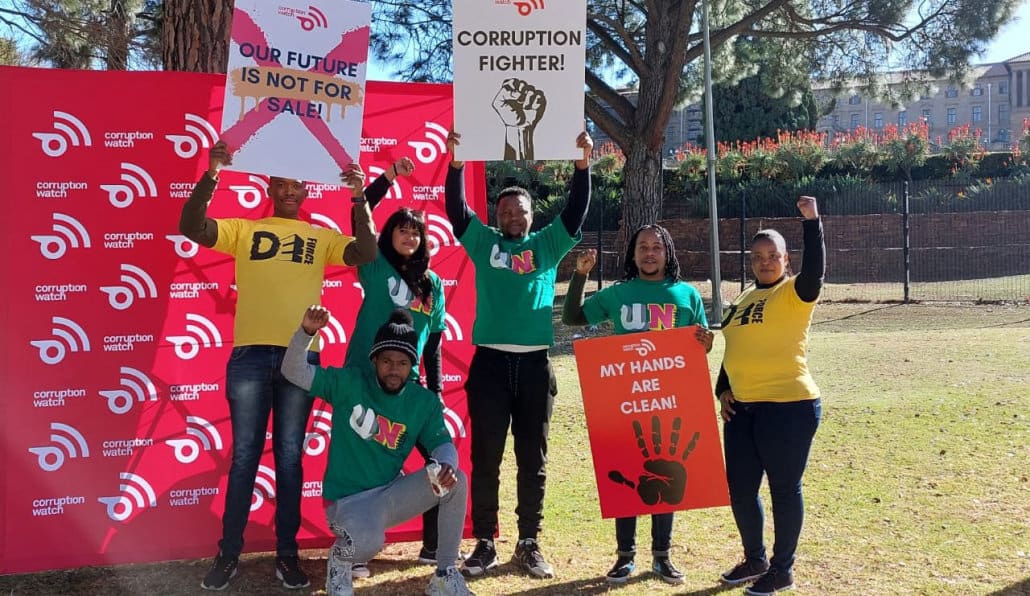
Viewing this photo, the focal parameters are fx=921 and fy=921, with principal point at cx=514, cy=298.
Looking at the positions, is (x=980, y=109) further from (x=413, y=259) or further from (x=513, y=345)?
(x=413, y=259)

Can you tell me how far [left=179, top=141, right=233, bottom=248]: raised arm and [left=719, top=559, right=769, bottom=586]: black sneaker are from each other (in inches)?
118

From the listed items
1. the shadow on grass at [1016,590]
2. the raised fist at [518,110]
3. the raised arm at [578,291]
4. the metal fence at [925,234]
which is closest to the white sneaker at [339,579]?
the raised arm at [578,291]

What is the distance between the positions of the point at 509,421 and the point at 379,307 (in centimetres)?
91

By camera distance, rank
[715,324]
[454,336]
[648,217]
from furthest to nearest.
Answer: [648,217], [715,324], [454,336]

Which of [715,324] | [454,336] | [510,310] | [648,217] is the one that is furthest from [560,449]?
[648,217]

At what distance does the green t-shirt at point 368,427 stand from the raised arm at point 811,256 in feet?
5.94

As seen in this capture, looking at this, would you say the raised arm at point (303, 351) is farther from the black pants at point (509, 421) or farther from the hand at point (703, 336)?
the hand at point (703, 336)

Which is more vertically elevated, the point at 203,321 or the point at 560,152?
the point at 560,152

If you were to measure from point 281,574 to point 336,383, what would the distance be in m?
1.07

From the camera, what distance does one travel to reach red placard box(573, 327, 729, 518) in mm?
4633

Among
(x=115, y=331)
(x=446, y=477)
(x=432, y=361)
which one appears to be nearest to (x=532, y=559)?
(x=446, y=477)

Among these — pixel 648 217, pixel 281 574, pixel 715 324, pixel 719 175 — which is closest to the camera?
pixel 281 574

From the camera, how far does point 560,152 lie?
4.96 meters

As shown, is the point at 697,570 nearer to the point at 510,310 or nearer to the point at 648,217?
the point at 510,310
